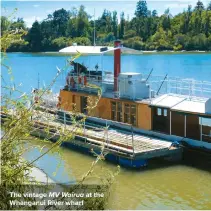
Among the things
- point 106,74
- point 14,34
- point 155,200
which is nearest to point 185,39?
point 106,74

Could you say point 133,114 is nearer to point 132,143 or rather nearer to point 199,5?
point 132,143

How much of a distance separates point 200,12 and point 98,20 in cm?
2644

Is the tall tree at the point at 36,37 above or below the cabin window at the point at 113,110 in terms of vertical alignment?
above

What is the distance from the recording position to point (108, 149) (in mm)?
17375

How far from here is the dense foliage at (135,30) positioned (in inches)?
4183

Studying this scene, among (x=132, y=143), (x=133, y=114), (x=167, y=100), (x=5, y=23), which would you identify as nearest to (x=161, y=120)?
(x=167, y=100)

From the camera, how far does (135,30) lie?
385ft

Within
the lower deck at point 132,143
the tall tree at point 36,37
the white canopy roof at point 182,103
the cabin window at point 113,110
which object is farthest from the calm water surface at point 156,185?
the tall tree at point 36,37

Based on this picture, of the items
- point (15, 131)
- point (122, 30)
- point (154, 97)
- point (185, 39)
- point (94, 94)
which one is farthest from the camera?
point (122, 30)

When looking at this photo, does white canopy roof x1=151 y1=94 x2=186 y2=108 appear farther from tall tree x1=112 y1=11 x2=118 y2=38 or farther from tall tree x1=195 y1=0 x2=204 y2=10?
tall tree x1=195 y1=0 x2=204 y2=10

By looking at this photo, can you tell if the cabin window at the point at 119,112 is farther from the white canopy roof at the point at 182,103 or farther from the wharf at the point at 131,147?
the white canopy roof at the point at 182,103

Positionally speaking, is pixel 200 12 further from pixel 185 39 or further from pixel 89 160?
pixel 89 160

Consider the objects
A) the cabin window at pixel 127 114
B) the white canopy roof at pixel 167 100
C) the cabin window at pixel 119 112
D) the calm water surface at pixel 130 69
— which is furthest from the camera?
the calm water surface at pixel 130 69

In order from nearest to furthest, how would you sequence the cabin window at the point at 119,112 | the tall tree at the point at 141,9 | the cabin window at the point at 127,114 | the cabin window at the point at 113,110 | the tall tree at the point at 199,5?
the cabin window at the point at 127,114, the cabin window at the point at 119,112, the cabin window at the point at 113,110, the tall tree at the point at 199,5, the tall tree at the point at 141,9
